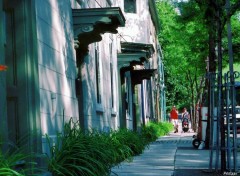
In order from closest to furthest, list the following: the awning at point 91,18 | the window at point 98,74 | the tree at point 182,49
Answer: the awning at point 91,18 → the window at point 98,74 → the tree at point 182,49

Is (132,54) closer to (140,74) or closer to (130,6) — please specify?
(140,74)

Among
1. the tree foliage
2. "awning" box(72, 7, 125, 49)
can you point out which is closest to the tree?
the tree foliage

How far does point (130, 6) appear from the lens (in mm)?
29422

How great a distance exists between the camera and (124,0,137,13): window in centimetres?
2927

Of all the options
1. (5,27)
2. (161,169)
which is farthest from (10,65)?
(161,169)

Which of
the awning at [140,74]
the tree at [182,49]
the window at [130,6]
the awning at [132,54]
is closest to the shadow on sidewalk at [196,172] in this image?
the tree at [182,49]

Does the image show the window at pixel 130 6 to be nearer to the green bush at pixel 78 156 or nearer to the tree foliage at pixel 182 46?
the tree foliage at pixel 182 46

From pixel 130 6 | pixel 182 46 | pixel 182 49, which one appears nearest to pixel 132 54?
pixel 130 6

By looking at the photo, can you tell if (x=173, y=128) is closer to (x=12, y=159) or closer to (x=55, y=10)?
(x=55, y=10)

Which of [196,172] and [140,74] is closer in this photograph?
[196,172]

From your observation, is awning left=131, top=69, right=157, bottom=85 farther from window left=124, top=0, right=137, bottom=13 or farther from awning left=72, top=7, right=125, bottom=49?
awning left=72, top=7, right=125, bottom=49

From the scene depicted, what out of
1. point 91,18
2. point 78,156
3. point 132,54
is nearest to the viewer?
point 78,156

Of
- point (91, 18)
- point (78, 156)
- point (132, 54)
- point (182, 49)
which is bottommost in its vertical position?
point (78, 156)

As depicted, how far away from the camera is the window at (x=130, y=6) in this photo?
29.3 m
